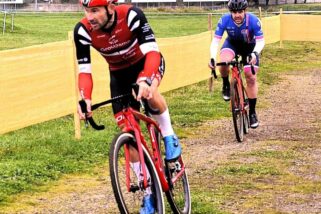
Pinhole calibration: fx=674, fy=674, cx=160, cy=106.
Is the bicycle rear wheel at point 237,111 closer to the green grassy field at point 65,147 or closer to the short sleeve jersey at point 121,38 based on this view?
the green grassy field at point 65,147

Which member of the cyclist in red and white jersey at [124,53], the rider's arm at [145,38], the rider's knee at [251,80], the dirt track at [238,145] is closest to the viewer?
the cyclist in red and white jersey at [124,53]

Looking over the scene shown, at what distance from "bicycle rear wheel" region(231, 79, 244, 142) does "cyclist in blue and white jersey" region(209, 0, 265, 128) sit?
1.30ft

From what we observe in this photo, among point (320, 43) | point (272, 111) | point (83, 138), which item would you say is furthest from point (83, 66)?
point (320, 43)

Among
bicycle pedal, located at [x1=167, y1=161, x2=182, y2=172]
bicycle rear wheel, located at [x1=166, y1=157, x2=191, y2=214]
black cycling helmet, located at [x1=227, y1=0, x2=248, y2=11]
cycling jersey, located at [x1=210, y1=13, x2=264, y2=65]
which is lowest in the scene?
bicycle rear wheel, located at [x1=166, y1=157, x2=191, y2=214]

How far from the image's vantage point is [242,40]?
10125 mm

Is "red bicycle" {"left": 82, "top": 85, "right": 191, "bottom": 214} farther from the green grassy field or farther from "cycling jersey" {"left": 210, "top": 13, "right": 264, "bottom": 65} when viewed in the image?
"cycling jersey" {"left": 210, "top": 13, "right": 264, "bottom": 65}

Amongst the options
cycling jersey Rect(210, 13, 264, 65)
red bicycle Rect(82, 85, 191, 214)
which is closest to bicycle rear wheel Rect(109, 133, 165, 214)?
red bicycle Rect(82, 85, 191, 214)

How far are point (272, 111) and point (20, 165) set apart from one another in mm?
6161

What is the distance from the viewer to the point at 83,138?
9.71m

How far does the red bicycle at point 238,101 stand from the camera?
984 cm

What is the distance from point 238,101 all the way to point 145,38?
495 centimetres

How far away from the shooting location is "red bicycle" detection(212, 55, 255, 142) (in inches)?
387

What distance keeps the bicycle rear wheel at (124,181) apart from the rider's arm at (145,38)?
583 mm

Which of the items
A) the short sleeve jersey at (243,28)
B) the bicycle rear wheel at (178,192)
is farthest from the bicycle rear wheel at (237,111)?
the bicycle rear wheel at (178,192)
